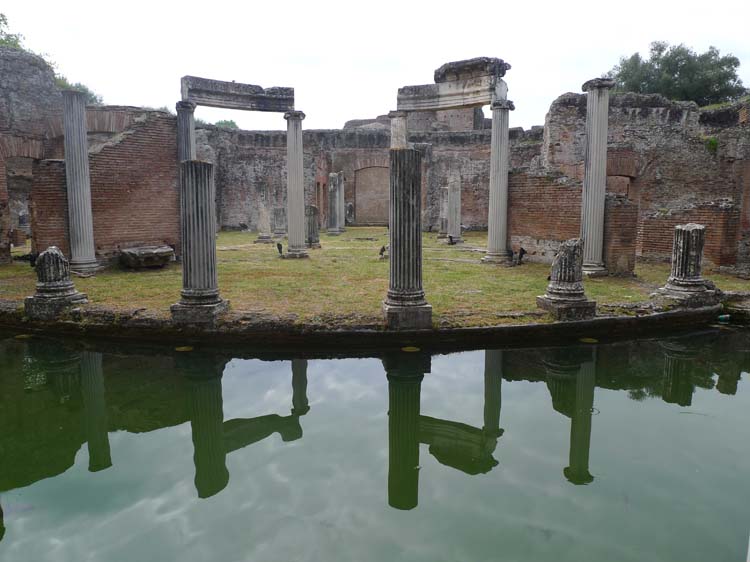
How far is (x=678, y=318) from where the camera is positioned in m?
7.13

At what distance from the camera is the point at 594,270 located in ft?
31.7

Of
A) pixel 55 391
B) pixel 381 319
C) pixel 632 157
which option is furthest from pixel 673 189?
pixel 55 391

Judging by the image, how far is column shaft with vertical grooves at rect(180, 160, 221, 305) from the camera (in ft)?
21.3

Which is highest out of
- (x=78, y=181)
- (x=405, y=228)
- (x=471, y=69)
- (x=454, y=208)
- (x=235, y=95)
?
(x=471, y=69)

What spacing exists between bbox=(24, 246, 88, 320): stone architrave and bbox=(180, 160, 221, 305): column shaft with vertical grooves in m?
1.67

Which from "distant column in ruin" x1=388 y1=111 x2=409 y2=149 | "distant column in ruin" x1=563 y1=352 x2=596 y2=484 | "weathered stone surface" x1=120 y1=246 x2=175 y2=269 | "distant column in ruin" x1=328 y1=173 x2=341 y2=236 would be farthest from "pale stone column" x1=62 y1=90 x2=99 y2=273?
"distant column in ruin" x1=328 y1=173 x2=341 y2=236

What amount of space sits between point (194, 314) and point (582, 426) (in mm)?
4361

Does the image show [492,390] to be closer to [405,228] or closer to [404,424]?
[404,424]

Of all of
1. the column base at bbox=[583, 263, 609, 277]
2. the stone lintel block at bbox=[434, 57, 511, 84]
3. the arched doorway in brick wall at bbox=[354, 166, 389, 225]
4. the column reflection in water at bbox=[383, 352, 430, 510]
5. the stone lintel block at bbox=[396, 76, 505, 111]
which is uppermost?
the stone lintel block at bbox=[434, 57, 511, 84]

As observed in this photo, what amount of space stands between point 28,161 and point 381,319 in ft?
56.2

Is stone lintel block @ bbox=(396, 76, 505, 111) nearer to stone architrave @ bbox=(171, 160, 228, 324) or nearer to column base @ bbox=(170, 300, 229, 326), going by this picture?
stone architrave @ bbox=(171, 160, 228, 324)

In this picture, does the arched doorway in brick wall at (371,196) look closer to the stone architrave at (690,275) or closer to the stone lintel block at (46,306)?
the stone architrave at (690,275)

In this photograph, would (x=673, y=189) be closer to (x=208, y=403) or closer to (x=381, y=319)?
(x=381, y=319)

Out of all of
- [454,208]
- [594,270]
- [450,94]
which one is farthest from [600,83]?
[454,208]
